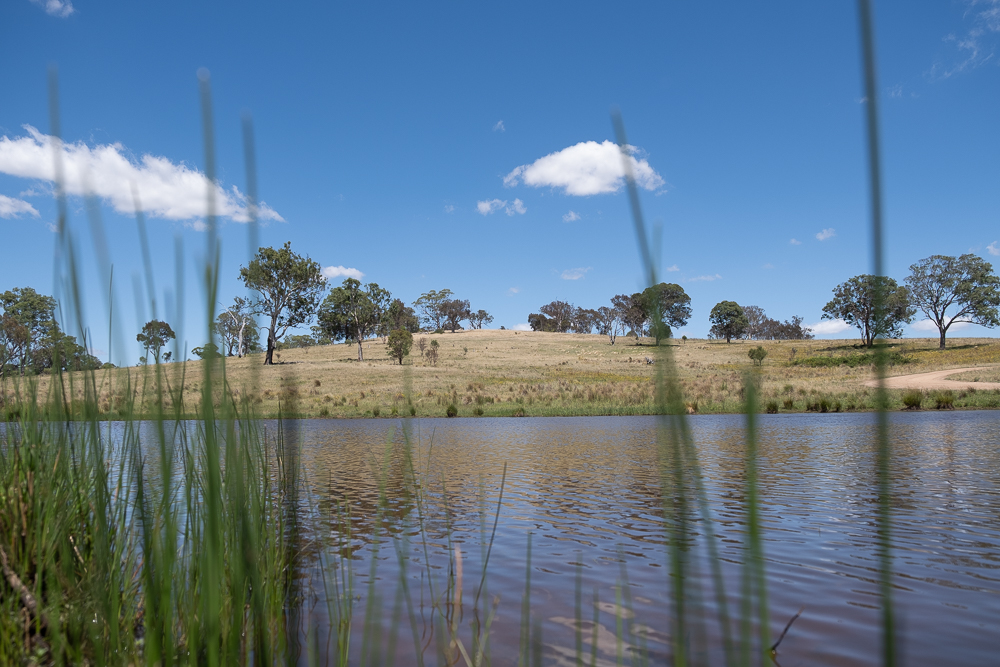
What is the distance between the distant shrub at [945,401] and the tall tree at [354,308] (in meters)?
48.0

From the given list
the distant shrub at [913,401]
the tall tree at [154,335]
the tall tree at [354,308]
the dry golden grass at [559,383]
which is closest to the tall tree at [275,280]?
the tall tree at [154,335]

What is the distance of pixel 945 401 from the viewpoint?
68.4 feet

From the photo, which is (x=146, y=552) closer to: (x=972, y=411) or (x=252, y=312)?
(x=252, y=312)

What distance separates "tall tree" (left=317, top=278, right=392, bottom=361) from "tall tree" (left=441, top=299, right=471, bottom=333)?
102 feet

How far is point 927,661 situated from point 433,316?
102823 millimetres

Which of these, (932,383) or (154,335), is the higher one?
(154,335)

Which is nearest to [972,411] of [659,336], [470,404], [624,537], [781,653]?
[470,404]

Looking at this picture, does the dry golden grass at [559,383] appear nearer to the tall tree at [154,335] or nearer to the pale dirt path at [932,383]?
the pale dirt path at [932,383]

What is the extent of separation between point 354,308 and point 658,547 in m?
60.1

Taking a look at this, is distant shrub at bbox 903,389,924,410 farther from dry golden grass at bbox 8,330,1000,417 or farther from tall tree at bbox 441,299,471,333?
tall tree at bbox 441,299,471,333

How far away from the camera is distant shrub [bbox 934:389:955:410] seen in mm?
20562

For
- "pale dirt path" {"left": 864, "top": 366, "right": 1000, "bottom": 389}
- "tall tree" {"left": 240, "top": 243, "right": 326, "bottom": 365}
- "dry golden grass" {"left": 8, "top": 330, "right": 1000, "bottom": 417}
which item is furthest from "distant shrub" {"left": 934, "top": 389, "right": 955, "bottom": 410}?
"tall tree" {"left": 240, "top": 243, "right": 326, "bottom": 365}

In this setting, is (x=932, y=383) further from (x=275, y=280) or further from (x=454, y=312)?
(x=454, y=312)

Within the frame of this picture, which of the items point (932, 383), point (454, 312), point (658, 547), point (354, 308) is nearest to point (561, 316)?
point (454, 312)
